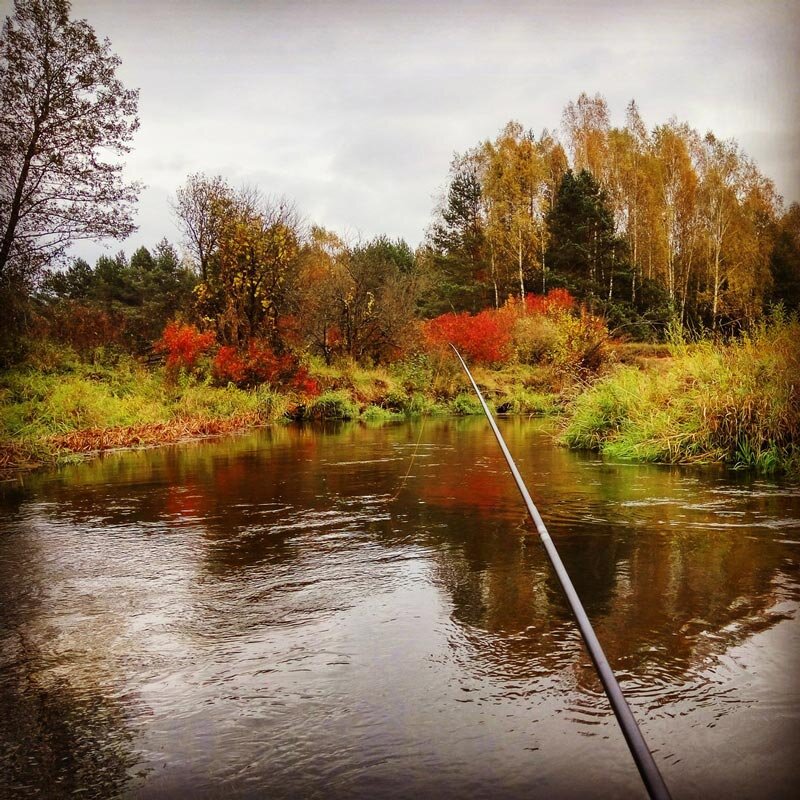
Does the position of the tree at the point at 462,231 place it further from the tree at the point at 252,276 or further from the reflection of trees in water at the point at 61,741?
the reflection of trees in water at the point at 61,741

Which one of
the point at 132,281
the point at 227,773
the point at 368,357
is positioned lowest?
the point at 227,773

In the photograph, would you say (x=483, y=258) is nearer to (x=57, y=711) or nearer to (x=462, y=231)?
(x=462, y=231)

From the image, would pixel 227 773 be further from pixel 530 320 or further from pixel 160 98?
pixel 530 320

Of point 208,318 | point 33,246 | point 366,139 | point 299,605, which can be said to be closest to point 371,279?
point 208,318

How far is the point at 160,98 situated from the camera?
Result: 16.3 feet

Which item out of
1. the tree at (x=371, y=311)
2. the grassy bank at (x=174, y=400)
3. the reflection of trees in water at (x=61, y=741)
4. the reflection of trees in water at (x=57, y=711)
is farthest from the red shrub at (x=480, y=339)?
the reflection of trees in water at (x=61, y=741)

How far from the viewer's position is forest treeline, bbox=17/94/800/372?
2134 cm

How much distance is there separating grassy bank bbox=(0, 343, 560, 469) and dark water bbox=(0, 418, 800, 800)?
21.5 feet

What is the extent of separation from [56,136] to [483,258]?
24.2 m

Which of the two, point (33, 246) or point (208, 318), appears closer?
point (33, 246)

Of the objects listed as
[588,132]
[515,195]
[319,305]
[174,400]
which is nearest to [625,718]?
[174,400]

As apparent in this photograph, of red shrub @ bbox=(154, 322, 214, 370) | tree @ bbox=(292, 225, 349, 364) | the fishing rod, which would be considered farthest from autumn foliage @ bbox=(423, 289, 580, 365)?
the fishing rod

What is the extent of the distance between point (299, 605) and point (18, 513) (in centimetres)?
434

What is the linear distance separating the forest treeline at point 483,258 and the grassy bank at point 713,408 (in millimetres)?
11644
